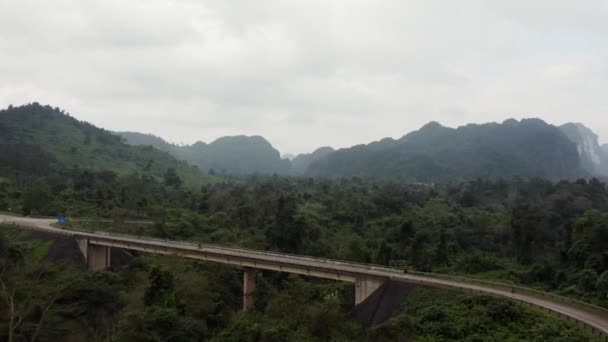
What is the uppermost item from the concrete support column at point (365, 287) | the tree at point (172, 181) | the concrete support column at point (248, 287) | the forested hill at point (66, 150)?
the forested hill at point (66, 150)

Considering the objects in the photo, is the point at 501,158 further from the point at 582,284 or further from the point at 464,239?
the point at 582,284

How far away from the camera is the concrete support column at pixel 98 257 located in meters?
42.5

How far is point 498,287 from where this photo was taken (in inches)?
1069

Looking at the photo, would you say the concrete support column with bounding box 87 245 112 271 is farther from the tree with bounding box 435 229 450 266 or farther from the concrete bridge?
the tree with bounding box 435 229 450 266

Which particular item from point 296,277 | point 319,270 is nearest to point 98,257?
point 296,277

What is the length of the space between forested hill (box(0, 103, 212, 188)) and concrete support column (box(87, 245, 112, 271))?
58.5 metres

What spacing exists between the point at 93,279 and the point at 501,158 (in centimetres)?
18274

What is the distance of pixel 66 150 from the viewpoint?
4665 inches

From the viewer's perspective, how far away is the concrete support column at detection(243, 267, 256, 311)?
34.0m

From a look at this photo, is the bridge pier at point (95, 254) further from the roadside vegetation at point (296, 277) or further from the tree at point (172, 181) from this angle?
the tree at point (172, 181)

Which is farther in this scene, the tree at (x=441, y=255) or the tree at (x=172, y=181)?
the tree at (x=172, y=181)

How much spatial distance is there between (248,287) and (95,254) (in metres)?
17.8

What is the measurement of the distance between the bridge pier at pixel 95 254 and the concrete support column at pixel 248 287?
16573mm

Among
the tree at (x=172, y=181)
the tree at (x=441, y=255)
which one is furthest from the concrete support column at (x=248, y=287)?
the tree at (x=172, y=181)
